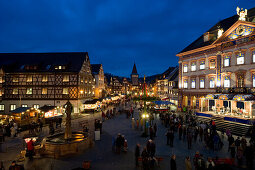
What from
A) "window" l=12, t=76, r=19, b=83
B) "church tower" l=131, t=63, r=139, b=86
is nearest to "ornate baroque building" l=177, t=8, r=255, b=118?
"window" l=12, t=76, r=19, b=83

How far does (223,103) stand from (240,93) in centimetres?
390

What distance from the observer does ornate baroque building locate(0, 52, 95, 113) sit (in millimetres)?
33656

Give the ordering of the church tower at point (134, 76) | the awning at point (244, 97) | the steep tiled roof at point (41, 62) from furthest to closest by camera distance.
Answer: the church tower at point (134, 76), the steep tiled roof at point (41, 62), the awning at point (244, 97)

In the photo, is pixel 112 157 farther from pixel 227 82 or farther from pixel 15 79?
pixel 15 79

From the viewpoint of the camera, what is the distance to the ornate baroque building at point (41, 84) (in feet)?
110

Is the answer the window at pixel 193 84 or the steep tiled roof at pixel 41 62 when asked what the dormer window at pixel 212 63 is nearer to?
the window at pixel 193 84

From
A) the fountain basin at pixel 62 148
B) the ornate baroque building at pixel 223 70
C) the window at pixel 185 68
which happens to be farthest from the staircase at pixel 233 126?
the fountain basin at pixel 62 148

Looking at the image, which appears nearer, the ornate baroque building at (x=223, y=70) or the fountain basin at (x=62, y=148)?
the fountain basin at (x=62, y=148)

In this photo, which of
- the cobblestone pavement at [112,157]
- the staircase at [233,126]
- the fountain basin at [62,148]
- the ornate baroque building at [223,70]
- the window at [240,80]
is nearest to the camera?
the cobblestone pavement at [112,157]

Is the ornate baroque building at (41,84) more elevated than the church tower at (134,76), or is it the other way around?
the church tower at (134,76)

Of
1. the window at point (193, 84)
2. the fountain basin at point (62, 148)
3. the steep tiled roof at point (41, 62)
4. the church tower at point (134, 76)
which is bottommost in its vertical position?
the fountain basin at point (62, 148)

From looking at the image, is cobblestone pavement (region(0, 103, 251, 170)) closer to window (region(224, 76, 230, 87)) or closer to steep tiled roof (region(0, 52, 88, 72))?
window (region(224, 76, 230, 87))

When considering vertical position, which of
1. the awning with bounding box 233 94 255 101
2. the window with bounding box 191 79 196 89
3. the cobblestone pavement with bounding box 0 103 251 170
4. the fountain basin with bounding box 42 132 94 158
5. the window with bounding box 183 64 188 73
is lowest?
the cobblestone pavement with bounding box 0 103 251 170

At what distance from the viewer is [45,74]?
112 ft
